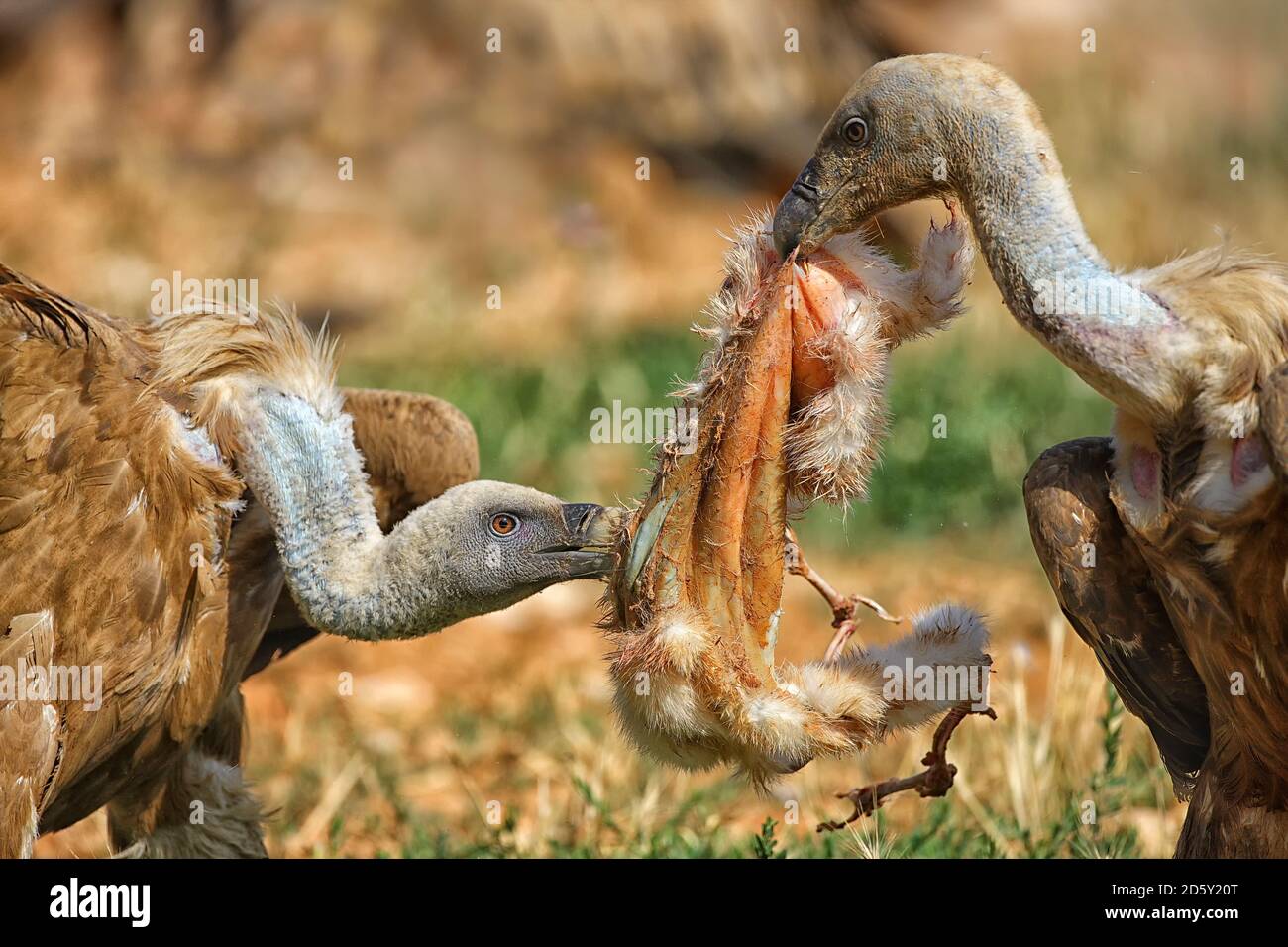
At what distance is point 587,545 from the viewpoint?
3.89 metres

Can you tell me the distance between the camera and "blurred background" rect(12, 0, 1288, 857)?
749 centimetres

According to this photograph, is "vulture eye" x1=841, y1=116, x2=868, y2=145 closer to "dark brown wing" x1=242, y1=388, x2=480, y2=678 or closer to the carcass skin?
the carcass skin

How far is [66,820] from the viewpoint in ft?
13.9

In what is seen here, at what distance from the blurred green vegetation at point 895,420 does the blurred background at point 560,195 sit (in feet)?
0.07

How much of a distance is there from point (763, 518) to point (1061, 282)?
2.54 feet

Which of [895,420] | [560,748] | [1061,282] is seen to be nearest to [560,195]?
[895,420]

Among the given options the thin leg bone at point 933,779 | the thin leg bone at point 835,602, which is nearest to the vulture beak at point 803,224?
the thin leg bone at point 835,602

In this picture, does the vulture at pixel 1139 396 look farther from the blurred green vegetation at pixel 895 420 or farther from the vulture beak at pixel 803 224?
the blurred green vegetation at pixel 895 420

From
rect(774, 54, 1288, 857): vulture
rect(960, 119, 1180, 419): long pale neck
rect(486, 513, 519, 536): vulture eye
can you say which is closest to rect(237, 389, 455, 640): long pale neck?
rect(486, 513, 519, 536): vulture eye

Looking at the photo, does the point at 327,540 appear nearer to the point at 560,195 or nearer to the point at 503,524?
the point at 503,524

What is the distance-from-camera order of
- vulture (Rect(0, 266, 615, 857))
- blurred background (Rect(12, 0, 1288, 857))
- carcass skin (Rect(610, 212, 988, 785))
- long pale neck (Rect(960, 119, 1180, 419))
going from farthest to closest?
blurred background (Rect(12, 0, 1288, 857)) → vulture (Rect(0, 266, 615, 857)) → carcass skin (Rect(610, 212, 988, 785)) → long pale neck (Rect(960, 119, 1180, 419))

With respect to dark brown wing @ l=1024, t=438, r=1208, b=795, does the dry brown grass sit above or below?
below

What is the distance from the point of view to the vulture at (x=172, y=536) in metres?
3.81
